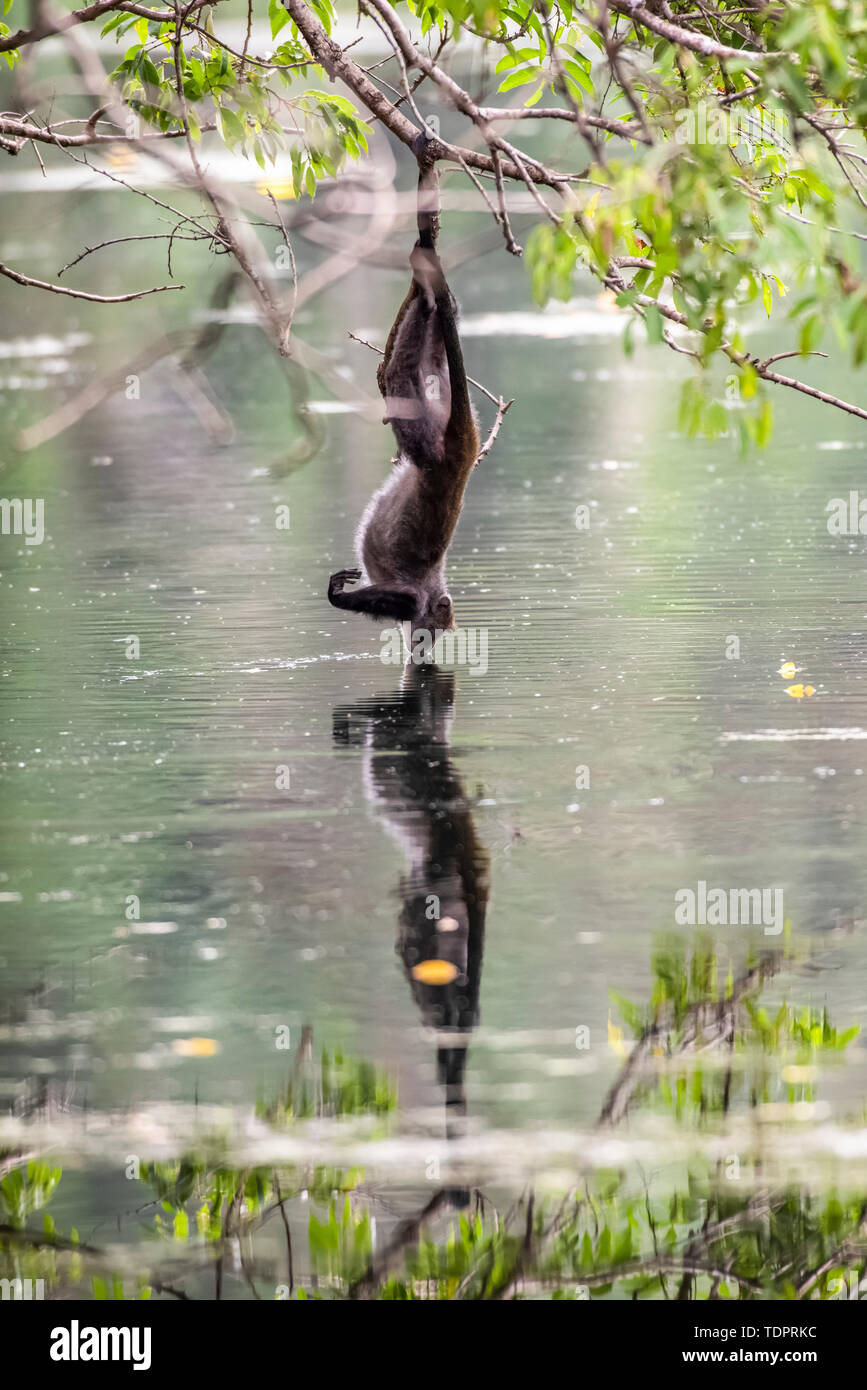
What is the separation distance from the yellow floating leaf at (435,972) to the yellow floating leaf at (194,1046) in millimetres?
789

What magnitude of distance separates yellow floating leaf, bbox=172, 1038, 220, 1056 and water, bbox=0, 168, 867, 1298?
20 millimetres

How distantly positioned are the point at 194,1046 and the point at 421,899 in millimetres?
1365

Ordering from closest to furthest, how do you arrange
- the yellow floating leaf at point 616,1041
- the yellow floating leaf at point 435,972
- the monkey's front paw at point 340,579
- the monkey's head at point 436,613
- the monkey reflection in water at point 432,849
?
the yellow floating leaf at point 616,1041 < the monkey reflection in water at point 432,849 < the yellow floating leaf at point 435,972 < the monkey's front paw at point 340,579 < the monkey's head at point 436,613

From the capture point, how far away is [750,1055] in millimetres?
5988

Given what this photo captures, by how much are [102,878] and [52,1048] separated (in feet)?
4.91

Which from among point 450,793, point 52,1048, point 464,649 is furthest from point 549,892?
point 464,649

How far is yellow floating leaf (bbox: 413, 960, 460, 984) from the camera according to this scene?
6.59 metres

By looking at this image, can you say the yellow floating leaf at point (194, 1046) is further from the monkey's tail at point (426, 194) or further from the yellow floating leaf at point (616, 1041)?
the monkey's tail at point (426, 194)

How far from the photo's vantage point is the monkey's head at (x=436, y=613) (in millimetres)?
10594

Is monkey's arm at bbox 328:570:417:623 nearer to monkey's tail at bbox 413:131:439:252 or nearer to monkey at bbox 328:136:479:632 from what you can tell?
monkey at bbox 328:136:479:632

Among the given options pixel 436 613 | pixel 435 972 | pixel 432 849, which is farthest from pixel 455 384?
pixel 435 972

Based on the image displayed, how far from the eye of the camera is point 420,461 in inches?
385

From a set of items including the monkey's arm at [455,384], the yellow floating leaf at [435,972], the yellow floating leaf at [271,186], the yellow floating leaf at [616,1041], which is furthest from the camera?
the monkey's arm at [455,384]

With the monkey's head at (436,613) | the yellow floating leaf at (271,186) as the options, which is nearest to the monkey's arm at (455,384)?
the yellow floating leaf at (271,186)
